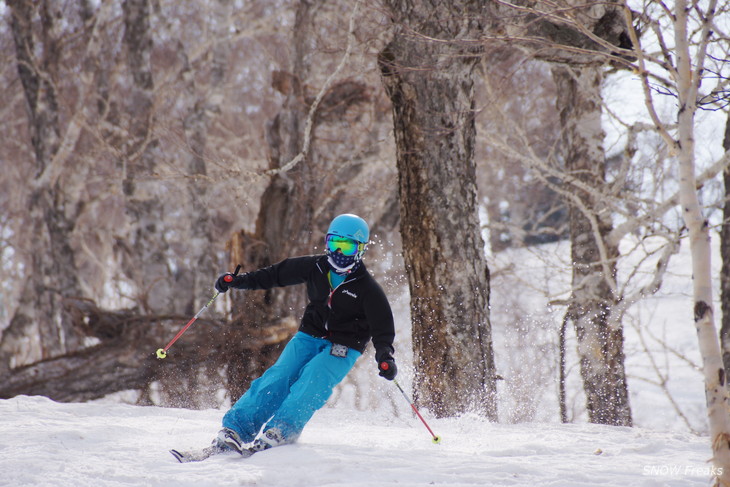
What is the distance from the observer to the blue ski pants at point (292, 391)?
3938 millimetres

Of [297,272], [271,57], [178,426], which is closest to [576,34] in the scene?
[297,272]

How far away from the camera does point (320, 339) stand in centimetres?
430

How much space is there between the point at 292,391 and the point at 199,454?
0.67 meters

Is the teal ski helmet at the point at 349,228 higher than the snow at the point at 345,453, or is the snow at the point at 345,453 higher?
the teal ski helmet at the point at 349,228

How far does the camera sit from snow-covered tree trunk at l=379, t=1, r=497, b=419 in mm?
5457

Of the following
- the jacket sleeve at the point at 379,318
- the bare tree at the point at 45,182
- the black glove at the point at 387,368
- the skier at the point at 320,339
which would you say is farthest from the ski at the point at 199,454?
the bare tree at the point at 45,182

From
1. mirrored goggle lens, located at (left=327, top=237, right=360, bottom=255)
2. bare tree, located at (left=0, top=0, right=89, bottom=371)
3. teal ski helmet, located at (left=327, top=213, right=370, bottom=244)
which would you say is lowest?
mirrored goggle lens, located at (left=327, top=237, right=360, bottom=255)

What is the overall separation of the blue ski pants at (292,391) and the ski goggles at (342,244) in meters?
0.62

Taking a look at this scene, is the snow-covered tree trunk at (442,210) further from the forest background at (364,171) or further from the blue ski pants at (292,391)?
the blue ski pants at (292,391)

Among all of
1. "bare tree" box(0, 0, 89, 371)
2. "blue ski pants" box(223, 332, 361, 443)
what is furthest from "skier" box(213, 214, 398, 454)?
"bare tree" box(0, 0, 89, 371)

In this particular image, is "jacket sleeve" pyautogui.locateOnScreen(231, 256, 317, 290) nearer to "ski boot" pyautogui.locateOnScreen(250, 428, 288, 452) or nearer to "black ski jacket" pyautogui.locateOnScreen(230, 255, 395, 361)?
"black ski jacket" pyautogui.locateOnScreen(230, 255, 395, 361)

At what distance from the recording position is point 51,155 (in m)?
12.6

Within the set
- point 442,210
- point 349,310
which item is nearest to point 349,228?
point 349,310

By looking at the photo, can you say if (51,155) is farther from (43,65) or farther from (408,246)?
(408,246)
